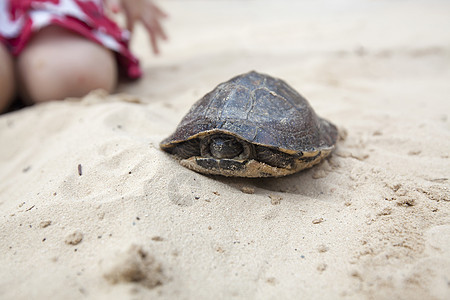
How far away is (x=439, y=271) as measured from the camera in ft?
3.88

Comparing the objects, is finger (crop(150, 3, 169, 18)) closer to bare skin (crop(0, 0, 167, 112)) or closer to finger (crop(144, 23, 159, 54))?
finger (crop(144, 23, 159, 54))

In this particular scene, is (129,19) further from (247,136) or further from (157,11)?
(247,136)

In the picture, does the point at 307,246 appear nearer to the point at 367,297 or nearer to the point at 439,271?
the point at 367,297

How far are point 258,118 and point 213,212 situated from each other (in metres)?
0.57

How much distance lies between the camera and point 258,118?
5.59 feet

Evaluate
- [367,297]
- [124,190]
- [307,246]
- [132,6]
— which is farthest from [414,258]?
[132,6]

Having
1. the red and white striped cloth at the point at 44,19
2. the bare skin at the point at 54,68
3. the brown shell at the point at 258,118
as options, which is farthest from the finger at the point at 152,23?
the brown shell at the point at 258,118

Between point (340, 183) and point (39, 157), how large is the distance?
206cm

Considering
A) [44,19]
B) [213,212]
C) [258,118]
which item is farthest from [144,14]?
[213,212]

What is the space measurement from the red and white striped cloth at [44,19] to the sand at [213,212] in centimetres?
74

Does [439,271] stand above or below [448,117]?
below

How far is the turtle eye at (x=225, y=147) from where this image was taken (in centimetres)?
170

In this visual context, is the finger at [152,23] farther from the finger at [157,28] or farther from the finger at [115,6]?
the finger at [115,6]

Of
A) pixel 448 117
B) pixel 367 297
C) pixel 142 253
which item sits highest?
pixel 448 117
